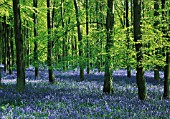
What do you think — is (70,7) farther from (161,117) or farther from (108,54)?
(161,117)

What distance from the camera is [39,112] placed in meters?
8.35

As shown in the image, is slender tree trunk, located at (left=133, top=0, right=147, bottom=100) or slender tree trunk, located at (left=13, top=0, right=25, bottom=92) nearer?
slender tree trunk, located at (left=133, top=0, right=147, bottom=100)

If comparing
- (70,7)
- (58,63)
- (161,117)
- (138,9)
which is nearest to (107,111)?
(161,117)

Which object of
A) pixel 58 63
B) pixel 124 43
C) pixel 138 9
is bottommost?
pixel 58 63

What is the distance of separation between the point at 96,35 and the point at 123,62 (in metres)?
2.51

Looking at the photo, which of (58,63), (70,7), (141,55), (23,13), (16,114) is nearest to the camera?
(16,114)

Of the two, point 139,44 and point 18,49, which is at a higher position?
point 139,44

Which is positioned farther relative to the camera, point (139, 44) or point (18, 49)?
point (18, 49)

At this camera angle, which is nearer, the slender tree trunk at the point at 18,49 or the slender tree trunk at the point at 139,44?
the slender tree trunk at the point at 139,44

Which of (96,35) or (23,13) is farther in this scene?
(23,13)

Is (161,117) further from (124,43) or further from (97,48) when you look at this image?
(97,48)

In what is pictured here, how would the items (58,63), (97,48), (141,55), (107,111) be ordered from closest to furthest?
(107,111)
(141,55)
(97,48)
(58,63)

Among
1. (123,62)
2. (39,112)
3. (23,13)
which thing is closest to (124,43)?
(123,62)

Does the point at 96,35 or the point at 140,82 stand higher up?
the point at 96,35
